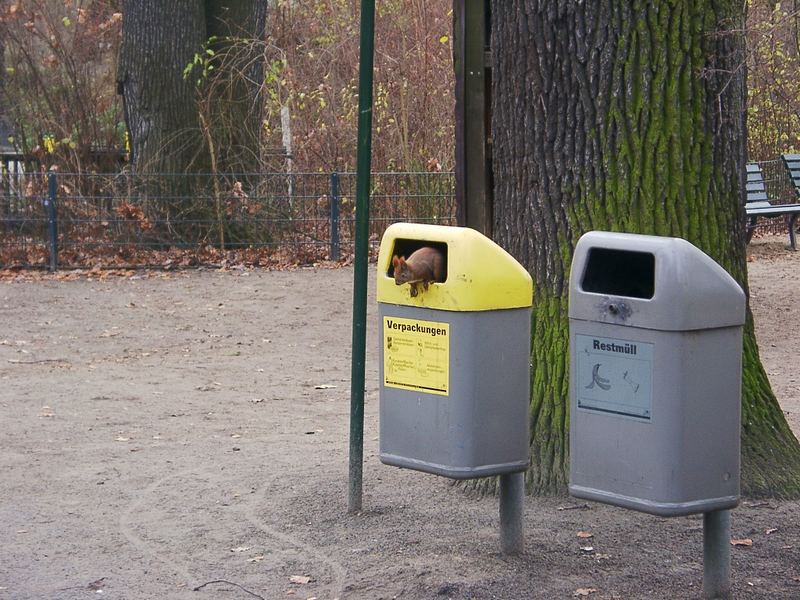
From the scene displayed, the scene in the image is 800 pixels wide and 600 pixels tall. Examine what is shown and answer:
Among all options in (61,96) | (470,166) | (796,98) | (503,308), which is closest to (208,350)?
(470,166)

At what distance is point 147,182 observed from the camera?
14.9 metres

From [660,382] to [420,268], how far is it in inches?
39.7

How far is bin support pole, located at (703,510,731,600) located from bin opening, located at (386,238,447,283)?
4.04 feet

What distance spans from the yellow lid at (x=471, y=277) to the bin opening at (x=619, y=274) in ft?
1.12

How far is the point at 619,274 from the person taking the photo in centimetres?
412

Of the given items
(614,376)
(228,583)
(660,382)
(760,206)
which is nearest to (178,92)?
(760,206)

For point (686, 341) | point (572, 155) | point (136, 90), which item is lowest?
point (686, 341)

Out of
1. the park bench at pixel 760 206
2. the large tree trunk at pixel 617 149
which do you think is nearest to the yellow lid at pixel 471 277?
the large tree trunk at pixel 617 149

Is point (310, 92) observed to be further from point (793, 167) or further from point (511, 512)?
point (511, 512)

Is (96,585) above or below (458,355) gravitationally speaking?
below

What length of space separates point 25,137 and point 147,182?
10.9ft

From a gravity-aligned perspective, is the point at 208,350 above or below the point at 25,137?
below

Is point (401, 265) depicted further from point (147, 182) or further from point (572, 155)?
point (147, 182)

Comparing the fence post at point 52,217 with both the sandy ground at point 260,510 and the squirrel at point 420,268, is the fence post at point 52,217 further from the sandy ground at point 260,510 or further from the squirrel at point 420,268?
the squirrel at point 420,268
